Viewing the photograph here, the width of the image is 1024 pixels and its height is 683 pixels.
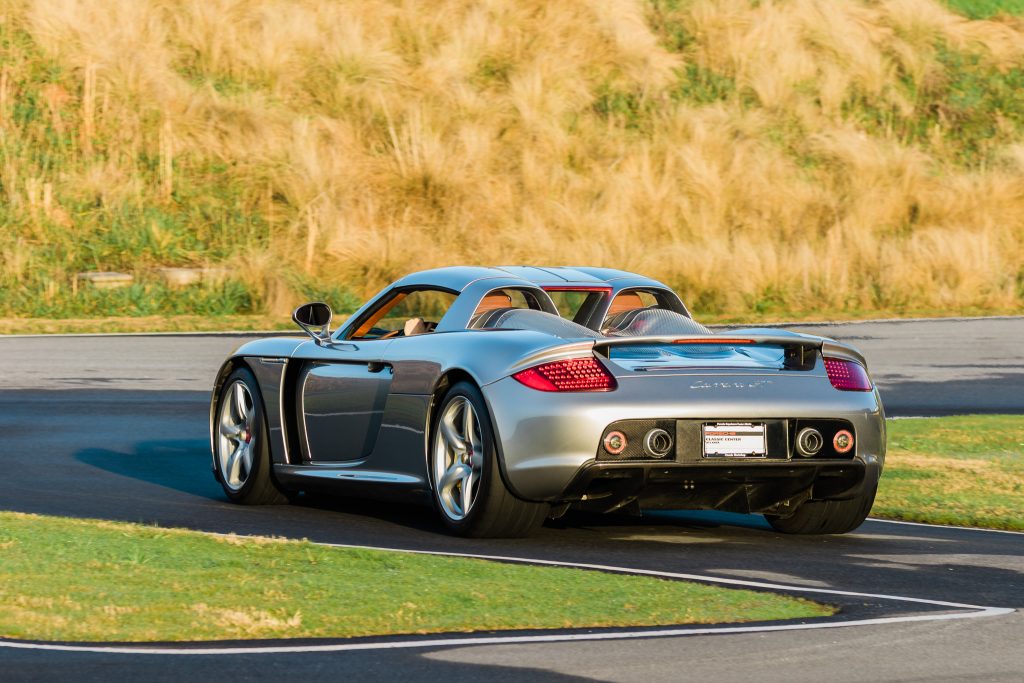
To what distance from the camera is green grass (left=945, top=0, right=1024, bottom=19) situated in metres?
50.7

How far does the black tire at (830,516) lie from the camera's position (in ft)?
30.5

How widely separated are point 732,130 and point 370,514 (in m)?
31.3

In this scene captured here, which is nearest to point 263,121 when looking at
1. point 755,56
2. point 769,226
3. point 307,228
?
point 307,228

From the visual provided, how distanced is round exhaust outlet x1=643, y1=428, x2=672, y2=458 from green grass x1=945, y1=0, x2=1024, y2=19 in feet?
147

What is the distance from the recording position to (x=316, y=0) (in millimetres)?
43094

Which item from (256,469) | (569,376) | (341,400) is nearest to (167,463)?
(256,469)

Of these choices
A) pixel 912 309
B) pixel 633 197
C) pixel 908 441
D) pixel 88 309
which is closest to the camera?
pixel 908 441

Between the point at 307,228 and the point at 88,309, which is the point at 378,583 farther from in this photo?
the point at 307,228

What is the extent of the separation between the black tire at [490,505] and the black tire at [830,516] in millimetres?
1401

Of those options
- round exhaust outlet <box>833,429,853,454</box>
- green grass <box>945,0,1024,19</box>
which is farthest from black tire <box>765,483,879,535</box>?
green grass <box>945,0,1024,19</box>

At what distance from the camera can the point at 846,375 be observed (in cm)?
896

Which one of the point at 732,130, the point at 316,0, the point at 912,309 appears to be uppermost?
the point at 316,0

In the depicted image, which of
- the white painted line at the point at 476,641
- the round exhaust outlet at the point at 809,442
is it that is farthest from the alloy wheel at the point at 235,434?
the white painted line at the point at 476,641

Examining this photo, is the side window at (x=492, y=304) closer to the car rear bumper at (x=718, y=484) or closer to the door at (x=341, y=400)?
the door at (x=341, y=400)
